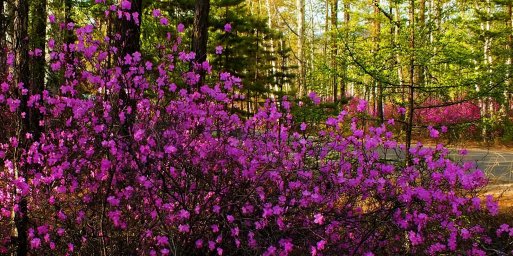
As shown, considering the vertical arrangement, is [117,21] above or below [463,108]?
above

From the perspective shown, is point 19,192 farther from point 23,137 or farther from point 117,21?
point 117,21

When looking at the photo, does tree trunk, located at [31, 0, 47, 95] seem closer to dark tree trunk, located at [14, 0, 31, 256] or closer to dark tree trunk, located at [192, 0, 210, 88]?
dark tree trunk, located at [14, 0, 31, 256]

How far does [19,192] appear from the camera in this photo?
4438 millimetres

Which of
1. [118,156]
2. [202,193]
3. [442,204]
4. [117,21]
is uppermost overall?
[117,21]

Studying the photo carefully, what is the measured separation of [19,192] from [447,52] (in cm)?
549

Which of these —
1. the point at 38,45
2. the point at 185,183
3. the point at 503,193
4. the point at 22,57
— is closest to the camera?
the point at 185,183

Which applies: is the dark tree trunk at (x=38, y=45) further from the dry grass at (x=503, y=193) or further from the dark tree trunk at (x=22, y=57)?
the dry grass at (x=503, y=193)

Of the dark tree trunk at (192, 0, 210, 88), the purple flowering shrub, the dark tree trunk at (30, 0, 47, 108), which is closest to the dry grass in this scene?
the purple flowering shrub

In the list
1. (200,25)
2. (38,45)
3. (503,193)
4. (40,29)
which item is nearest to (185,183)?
(38,45)

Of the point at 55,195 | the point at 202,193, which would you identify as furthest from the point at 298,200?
the point at 55,195

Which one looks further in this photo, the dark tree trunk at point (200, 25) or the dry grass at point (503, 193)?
the dark tree trunk at point (200, 25)

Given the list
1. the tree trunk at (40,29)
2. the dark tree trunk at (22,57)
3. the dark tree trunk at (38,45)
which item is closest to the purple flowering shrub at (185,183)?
the dark tree trunk at (22,57)

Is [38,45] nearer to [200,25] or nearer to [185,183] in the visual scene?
[200,25]

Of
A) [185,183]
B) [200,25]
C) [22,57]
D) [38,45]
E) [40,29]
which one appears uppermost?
[40,29]
